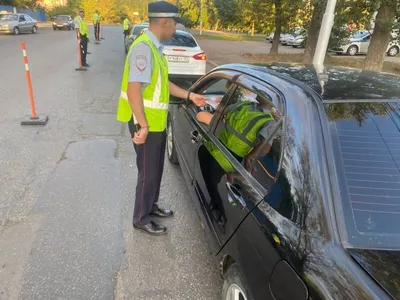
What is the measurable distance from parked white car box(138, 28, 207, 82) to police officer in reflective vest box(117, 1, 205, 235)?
22.5 ft

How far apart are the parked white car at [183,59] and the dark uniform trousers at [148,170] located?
688 centimetres

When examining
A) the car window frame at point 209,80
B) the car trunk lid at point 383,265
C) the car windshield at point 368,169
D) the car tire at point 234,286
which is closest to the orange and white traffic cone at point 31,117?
the car window frame at point 209,80

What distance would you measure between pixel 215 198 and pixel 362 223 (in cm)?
115

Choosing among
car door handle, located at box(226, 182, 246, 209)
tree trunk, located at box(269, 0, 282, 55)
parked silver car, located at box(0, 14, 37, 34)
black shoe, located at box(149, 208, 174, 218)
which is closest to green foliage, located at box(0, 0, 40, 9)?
parked silver car, located at box(0, 14, 37, 34)

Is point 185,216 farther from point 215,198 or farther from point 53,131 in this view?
point 53,131

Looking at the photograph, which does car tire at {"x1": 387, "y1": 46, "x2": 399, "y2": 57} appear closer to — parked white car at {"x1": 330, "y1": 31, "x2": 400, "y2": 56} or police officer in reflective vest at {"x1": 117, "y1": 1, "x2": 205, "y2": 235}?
parked white car at {"x1": 330, "y1": 31, "x2": 400, "y2": 56}

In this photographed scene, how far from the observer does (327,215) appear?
150cm

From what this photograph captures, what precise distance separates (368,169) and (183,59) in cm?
842

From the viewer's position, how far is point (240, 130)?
2398 millimetres

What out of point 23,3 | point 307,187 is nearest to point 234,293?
point 307,187

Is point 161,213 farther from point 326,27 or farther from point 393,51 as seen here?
point 393,51

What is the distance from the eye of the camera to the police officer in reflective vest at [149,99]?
259 centimetres

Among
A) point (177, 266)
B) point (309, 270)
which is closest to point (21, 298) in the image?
point (177, 266)

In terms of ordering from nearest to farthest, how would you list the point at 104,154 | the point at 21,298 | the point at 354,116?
the point at 354,116 < the point at 21,298 < the point at 104,154
